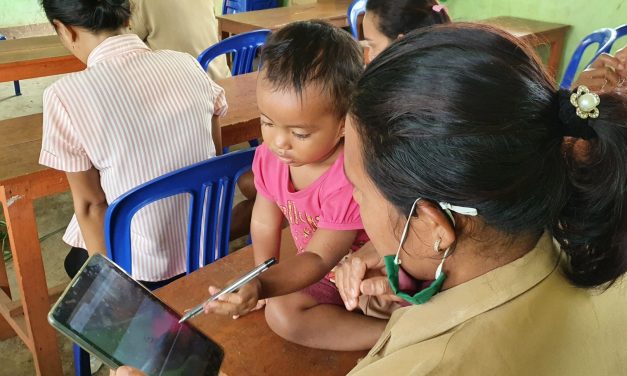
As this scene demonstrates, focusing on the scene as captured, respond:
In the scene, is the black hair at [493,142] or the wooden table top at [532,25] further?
the wooden table top at [532,25]

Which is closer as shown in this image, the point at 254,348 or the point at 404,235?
the point at 404,235

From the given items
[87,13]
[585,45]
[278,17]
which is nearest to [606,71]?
[585,45]

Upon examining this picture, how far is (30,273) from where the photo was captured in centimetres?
168

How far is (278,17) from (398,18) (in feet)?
7.39

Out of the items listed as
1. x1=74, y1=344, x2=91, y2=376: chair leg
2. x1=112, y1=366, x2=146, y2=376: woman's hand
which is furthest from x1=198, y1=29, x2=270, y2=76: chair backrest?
x1=112, y1=366, x2=146, y2=376: woman's hand

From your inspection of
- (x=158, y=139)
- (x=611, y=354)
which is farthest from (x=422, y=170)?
(x=158, y=139)

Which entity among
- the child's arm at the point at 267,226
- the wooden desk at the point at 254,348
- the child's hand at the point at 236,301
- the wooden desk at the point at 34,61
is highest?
the child's hand at the point at 236,301

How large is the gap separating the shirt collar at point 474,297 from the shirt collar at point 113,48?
44.3 inches

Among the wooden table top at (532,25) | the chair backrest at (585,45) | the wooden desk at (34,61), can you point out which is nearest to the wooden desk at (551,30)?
the wooden table top at (532,25)

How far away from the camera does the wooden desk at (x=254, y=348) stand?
1015mm

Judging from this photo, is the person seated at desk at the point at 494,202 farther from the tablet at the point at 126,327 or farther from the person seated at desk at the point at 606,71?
the person seated at desk at the point at 606,71

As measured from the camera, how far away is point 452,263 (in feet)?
2.41

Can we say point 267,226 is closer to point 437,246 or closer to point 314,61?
point 314,61

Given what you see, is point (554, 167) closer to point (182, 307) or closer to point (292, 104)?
point (292, 104)
